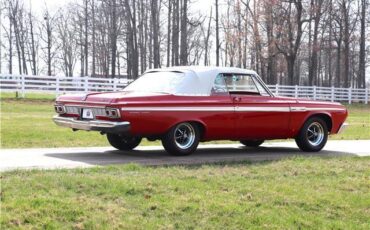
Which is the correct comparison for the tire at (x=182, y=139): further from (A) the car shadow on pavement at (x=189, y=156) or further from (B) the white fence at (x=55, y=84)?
(B) the white fence at (x=55, y=84)

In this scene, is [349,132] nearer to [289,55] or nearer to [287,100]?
[287,100]

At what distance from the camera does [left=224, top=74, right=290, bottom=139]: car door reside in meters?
10.4

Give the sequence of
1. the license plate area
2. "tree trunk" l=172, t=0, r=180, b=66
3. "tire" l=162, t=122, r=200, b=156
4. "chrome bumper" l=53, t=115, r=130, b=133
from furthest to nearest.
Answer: "tree trunk" l=172, t=0, r=180, b=66 → "tire" l=162, t=122, r=200, b=156 → the license plate area → "chrome bumper" l=53, t=115, r=130, b=133

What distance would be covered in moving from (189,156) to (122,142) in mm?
1590

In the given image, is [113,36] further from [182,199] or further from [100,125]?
[182,199]

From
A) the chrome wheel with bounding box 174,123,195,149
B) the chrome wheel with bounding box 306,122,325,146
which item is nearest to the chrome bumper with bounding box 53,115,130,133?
the chrome wheel with bounding box 174,123,195,149

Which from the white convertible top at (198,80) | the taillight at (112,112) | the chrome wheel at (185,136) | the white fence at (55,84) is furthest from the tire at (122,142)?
the white fence at (55,84)

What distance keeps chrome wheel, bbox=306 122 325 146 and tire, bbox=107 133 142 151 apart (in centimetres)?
340

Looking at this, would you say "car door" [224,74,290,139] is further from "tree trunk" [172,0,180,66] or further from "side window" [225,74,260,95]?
"tree trunk" [172,0,180,66]

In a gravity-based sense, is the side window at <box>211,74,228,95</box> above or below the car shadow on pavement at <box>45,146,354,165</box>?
above

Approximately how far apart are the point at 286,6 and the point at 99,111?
139 ft

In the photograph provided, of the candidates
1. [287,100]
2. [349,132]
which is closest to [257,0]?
[349,132]

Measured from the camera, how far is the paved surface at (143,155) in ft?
28.5

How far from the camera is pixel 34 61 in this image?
6956 centimetres
